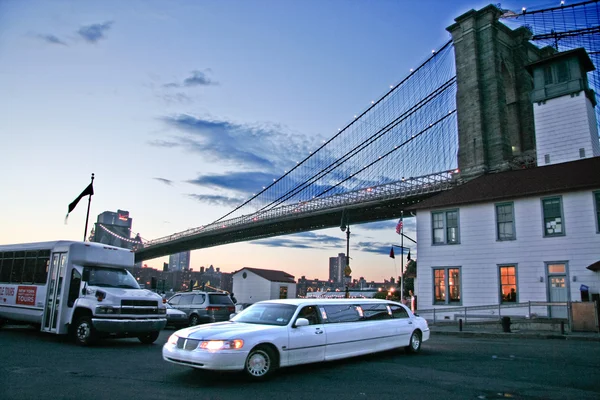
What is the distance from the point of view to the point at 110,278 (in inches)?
559

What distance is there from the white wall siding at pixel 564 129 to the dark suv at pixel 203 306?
22.6m

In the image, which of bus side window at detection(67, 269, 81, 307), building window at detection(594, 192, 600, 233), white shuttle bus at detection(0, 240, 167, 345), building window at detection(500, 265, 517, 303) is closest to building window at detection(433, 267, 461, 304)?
building window at detection(500, 265, 517, 303)

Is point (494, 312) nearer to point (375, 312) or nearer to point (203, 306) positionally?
point (203, 306)

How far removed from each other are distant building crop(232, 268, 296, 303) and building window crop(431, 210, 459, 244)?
2774 cm

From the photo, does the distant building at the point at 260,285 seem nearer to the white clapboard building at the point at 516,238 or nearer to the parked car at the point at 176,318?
the white clapboard building at the point at 516,238

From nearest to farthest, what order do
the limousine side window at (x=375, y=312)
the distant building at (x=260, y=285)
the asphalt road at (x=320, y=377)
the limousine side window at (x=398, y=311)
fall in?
the asphalt road at (x=320, y=377) < the limousine side window at (x=375, y=312) < the limousine side window at (x=398, y=311) < the distant building at (x=260, y=285)

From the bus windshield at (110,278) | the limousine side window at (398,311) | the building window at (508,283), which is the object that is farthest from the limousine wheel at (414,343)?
the building window at (508,283)

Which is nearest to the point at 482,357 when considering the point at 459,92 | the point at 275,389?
the point at 275,389

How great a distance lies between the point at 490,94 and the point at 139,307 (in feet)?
109

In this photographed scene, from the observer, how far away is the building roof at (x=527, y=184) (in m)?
22.0

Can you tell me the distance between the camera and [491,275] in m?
23.8

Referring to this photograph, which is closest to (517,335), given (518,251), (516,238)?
(518,251)

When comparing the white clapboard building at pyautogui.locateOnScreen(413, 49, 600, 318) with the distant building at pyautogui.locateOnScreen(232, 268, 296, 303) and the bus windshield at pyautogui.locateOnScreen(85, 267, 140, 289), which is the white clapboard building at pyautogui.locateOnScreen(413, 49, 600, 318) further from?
the distant building at pyautogui.locateOnScreen(232, 268, 296, 303)

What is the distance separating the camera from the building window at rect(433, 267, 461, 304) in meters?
25.0
